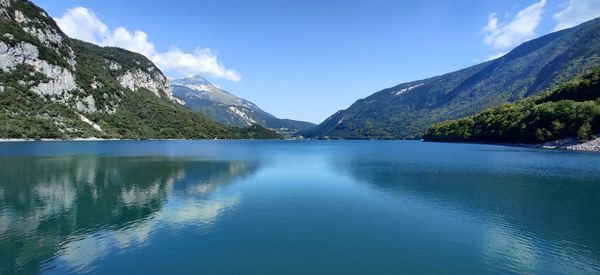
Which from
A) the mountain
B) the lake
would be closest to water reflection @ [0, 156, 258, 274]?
the lake

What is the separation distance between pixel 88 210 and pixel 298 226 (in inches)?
1016

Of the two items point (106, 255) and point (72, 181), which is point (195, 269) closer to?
point (106, 255)

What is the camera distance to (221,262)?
83.2 feet

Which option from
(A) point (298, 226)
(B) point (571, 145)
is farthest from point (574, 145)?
(A) point (298, 226)

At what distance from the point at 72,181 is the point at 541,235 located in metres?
70.5

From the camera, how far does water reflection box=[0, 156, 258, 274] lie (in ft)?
90.0

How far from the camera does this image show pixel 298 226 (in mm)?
35281

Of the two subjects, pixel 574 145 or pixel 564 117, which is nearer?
pixel 574 145

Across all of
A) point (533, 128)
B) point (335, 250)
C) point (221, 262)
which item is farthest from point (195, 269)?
point (533, 128)

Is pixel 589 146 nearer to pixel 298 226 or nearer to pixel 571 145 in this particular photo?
pixel 571 145

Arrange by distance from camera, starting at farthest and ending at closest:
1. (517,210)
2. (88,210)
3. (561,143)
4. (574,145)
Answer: (561,143)
(574,145)
(517,210)
(88,210)

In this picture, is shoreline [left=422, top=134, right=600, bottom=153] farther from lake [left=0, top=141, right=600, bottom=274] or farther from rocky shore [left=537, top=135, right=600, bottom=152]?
lake [left=0, top=141, right=600, bottom=274]

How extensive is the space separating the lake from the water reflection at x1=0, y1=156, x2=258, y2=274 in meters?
0.17

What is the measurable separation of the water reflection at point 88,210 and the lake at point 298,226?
17 centimetres
